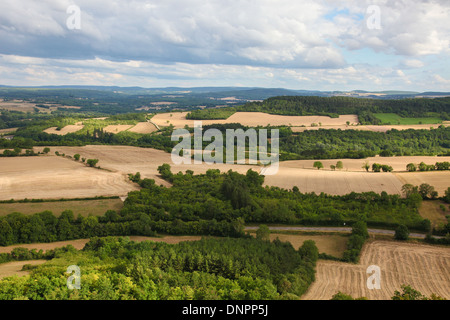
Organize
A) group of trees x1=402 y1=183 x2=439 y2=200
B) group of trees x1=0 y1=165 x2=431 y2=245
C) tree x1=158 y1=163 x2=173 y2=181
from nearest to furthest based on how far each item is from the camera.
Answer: group of trees x1=0 y1=165 x2=431 y2=245, group of trees x1=402 y1=183 x2=439 y2=200, tree x1=158 y1=163 x2=173 y2=181

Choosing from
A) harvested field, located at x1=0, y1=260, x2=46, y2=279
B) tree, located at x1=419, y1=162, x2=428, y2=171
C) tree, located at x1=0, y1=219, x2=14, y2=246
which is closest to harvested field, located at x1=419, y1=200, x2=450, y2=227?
tree, located at x1=419, y1=162, x2=428, y2=171

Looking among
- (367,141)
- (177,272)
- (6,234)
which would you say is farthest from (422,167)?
(6,234)

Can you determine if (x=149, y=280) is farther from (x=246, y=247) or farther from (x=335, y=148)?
(x=335, y=148)

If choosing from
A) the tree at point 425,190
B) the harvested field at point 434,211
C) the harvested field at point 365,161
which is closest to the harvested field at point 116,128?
the harvested field at point 365,161

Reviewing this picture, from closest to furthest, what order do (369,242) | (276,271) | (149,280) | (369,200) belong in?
(149,280)
(276,271)
(369,242)
(369,200)

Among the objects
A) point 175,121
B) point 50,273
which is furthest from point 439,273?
point 175,121

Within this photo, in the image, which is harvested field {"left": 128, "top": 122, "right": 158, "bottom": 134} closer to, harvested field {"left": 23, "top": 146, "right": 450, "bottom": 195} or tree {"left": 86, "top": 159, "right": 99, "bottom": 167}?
harvested field {"left": 23, "top": 146, "right": 450, "bottom": 195}
